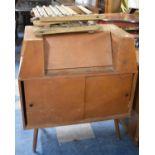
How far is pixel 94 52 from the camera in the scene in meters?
1.29

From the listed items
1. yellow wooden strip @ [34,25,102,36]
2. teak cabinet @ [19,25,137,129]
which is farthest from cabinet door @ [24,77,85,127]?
yellow wooden strip @ [34,25,102,36]

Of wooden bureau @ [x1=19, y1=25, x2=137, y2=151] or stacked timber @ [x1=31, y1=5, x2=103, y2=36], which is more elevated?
stacked timber @ [x1=31, y1=5, x2=103, y2=36]

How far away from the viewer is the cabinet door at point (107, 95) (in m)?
1.30

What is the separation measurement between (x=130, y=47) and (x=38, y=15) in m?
0.56

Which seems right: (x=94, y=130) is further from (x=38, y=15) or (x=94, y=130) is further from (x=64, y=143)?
(x=38, y=15)

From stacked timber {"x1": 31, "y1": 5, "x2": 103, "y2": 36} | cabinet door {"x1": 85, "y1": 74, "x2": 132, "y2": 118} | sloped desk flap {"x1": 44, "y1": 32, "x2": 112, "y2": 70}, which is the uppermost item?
stacked timber {"x1": 31, "y1": 5, "x2": 103, "y2": 36}

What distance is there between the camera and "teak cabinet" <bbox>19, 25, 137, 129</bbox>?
3.94ft

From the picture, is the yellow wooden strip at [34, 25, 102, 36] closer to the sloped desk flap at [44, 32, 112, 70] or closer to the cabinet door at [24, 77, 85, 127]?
the sloped desk flap at [44, 32, 112, 70]

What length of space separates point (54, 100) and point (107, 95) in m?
0.33

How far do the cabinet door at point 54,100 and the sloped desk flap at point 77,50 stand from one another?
3.8 inches

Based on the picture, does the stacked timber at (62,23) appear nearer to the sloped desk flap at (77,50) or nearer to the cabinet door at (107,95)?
the sloped desk flap at (77,50)

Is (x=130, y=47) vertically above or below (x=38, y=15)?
below

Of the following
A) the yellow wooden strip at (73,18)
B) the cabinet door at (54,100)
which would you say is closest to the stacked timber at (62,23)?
the yellow wooden strip at (73,18)
